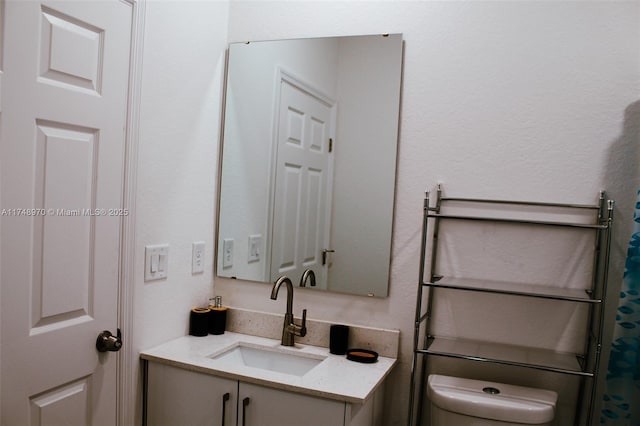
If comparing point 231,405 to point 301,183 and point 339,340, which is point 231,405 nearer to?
point 339,340

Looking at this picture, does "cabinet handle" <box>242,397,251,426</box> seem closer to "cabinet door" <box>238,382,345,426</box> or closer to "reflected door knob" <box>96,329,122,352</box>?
"cabinet door" <box>238,382,345,426</box>

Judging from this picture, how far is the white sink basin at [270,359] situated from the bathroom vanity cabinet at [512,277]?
411 millimetres

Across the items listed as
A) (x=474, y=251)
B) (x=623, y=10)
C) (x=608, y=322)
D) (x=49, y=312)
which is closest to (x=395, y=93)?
(x=474, y=251)

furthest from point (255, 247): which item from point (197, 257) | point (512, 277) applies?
point (512, 277)

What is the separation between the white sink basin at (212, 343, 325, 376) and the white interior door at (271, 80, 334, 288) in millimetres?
291

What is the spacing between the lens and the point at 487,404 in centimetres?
161

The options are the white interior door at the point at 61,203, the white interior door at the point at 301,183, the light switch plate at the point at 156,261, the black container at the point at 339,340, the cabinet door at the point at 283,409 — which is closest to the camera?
the white interior door at the point at 61,203

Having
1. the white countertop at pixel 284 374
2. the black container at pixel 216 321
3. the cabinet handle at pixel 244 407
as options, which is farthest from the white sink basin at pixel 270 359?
the cabinet handle at pixel 244 407

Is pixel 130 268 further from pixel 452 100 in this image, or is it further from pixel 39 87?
pixel 452 100

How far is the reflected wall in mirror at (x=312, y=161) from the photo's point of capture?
1.95 meters

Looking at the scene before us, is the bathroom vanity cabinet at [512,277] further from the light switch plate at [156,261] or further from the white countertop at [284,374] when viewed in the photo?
the light switch plate at [156,261]

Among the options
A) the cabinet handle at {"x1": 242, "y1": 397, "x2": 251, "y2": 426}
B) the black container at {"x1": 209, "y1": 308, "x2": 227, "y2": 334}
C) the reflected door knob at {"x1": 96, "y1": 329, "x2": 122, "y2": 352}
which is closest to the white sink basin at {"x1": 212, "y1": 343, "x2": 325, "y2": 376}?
the black container at {"x1": 209, "y1": 308, "x2": 227, "y2": 334}

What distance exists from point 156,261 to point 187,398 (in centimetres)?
49

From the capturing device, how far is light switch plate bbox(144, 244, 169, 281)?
1.81m
